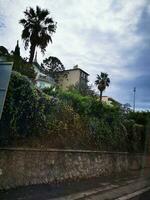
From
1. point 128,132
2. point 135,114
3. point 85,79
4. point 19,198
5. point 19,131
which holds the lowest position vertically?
point 19,198

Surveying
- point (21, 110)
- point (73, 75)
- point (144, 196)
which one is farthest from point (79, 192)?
point (73, 75)

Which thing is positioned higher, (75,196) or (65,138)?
(65,138)

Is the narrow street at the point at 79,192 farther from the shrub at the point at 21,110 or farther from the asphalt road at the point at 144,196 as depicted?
the shrub at the point at 21,110

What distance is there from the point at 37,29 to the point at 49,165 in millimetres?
24342

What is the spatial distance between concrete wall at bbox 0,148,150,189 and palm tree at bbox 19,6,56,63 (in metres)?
20.1

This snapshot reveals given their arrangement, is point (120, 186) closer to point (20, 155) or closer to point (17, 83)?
point (20, 155)

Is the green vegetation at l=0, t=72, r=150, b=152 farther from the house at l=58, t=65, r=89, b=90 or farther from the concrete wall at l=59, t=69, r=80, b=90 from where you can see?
the house at l=58, t=65, r=89, b=90

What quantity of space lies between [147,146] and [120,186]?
10.8 m

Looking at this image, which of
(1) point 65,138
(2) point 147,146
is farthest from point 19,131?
(2) point 147,146

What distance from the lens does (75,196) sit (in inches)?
331

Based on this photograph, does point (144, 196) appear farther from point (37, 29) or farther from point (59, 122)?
point (37, 29)

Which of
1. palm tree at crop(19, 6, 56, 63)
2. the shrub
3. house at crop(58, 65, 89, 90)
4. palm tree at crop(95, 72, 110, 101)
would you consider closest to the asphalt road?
the shrub

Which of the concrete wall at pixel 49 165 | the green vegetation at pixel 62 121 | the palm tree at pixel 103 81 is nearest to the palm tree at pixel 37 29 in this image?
the green vegetation at pixel 62 121

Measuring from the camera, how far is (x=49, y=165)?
32.4ft
